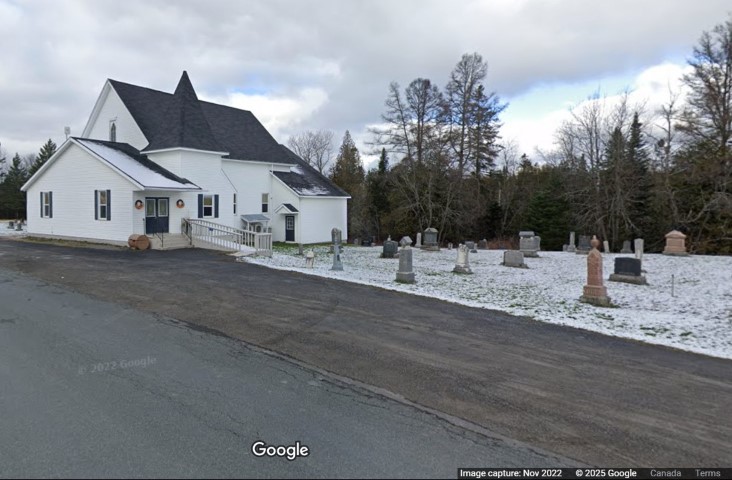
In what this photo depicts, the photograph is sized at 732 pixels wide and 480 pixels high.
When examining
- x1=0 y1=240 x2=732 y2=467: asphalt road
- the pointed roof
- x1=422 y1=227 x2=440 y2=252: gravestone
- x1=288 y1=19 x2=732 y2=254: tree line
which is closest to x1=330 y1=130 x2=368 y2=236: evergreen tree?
x1=288 y1=19 x2=732 y2=254: tree line

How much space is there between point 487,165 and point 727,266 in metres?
26.3

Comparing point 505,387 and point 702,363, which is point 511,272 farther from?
point 505,387

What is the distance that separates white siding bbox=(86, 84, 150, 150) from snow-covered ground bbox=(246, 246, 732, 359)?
14080 millimetres

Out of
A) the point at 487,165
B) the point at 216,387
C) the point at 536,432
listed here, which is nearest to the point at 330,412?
the point at 216,387

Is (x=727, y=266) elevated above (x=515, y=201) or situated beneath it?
situated beneath

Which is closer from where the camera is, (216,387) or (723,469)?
→ (723,469)

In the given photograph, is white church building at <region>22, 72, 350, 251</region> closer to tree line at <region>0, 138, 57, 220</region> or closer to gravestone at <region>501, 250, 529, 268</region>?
gravestone at <region>501, 250, 529, 268</region>

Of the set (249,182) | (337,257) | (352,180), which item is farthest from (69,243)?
(352,180)

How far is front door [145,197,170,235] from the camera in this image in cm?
2173

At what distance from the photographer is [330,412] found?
4215mm

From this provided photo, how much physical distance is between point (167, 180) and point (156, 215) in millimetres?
1883

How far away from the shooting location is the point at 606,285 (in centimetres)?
1362

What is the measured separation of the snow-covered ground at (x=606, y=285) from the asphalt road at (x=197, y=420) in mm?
5537

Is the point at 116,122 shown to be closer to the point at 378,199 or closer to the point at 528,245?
the point at 378,199
